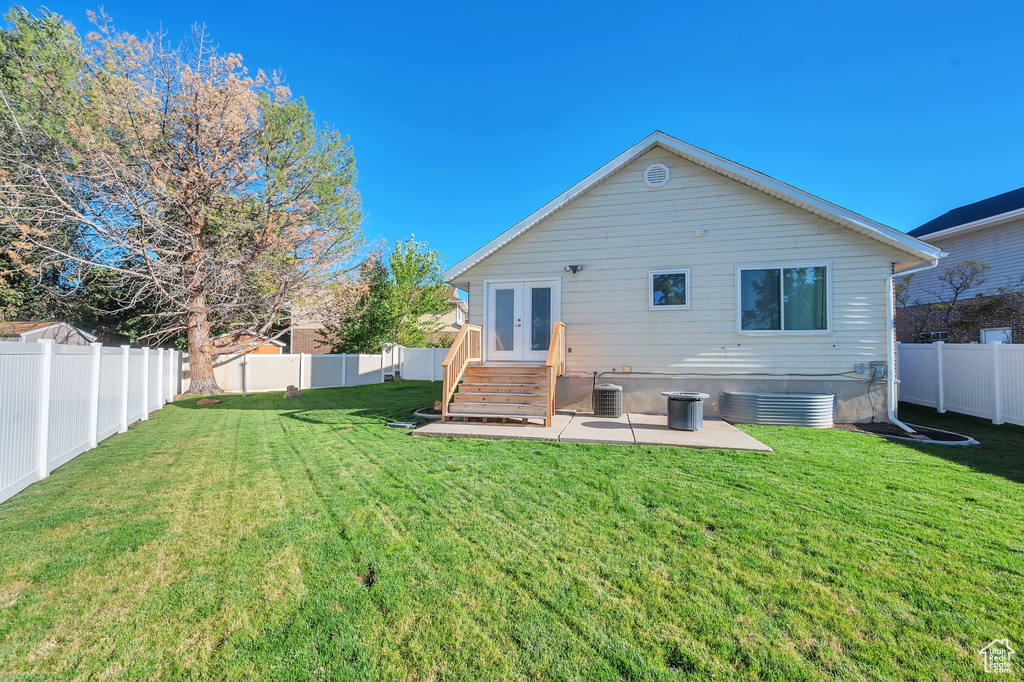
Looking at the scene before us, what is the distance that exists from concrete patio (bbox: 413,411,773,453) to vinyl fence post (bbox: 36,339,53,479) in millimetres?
4306

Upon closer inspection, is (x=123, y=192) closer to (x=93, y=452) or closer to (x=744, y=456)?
(x=93, y=452)

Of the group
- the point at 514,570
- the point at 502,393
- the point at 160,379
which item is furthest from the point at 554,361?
the point at 160,379

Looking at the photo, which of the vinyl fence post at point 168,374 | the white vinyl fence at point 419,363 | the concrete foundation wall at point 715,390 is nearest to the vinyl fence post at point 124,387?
the vinyl fence post at point 168,374

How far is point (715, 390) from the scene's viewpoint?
8.48 meters

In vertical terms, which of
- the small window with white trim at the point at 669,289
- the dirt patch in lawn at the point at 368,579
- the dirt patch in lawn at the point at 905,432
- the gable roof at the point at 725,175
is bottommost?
the dirt patch in lawn at the point at 368,579

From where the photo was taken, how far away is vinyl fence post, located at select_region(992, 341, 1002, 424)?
7.54 m

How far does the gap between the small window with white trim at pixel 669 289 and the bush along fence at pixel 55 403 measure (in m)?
9.33

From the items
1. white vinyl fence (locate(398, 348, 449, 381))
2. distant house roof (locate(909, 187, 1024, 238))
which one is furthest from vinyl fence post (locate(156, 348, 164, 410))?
distant house roof (locate(909, 187, 1024, 238))

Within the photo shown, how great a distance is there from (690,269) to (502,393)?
15.8 ft

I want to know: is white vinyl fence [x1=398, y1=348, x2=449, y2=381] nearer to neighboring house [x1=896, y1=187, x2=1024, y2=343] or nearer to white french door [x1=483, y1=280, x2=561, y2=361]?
white french door [x1=483, y1=280, x2=561, y2=361]

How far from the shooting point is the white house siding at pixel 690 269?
802 centimetres

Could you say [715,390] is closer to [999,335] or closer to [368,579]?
[368,579]

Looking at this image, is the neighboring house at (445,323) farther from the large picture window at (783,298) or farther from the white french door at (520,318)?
the large picture window at (783,298)

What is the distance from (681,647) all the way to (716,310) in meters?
7.72
